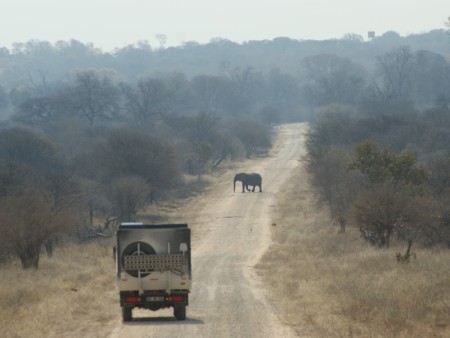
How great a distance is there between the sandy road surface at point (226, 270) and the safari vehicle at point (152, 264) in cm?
66

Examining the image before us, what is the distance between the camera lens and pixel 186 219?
189 feet

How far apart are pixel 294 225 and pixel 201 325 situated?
32384 millimetres

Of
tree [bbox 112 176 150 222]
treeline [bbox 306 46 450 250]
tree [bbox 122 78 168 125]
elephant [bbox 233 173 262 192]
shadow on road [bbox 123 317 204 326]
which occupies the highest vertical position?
shadow on road [bbox 123 317 204 326]

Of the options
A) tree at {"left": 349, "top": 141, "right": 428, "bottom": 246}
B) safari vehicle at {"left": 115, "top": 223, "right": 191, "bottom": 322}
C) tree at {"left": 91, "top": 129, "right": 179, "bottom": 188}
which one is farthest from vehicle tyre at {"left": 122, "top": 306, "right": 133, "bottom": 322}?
tree at {"left": 91, "top": 129, "right": 179, "bottom": 188}

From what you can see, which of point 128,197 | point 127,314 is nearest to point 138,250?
point 127,314

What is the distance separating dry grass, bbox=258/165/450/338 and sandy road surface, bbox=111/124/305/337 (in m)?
0.74

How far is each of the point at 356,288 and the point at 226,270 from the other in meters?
10.3

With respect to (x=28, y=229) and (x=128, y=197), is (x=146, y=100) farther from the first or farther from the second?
(x=28, y=229)

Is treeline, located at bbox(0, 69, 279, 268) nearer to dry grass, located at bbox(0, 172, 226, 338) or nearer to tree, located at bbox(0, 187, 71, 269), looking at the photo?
tree, located at bbox(0, 187, 71, 269)

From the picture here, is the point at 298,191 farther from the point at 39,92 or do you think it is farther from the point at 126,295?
the point at 39,92

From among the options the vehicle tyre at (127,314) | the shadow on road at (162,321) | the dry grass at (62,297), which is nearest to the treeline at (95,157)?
the dry grass at (62,297)

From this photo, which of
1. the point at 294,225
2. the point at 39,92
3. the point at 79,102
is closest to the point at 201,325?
the point at 294,225

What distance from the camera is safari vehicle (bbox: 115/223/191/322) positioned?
20.7 meters

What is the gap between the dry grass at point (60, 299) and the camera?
20000mm
